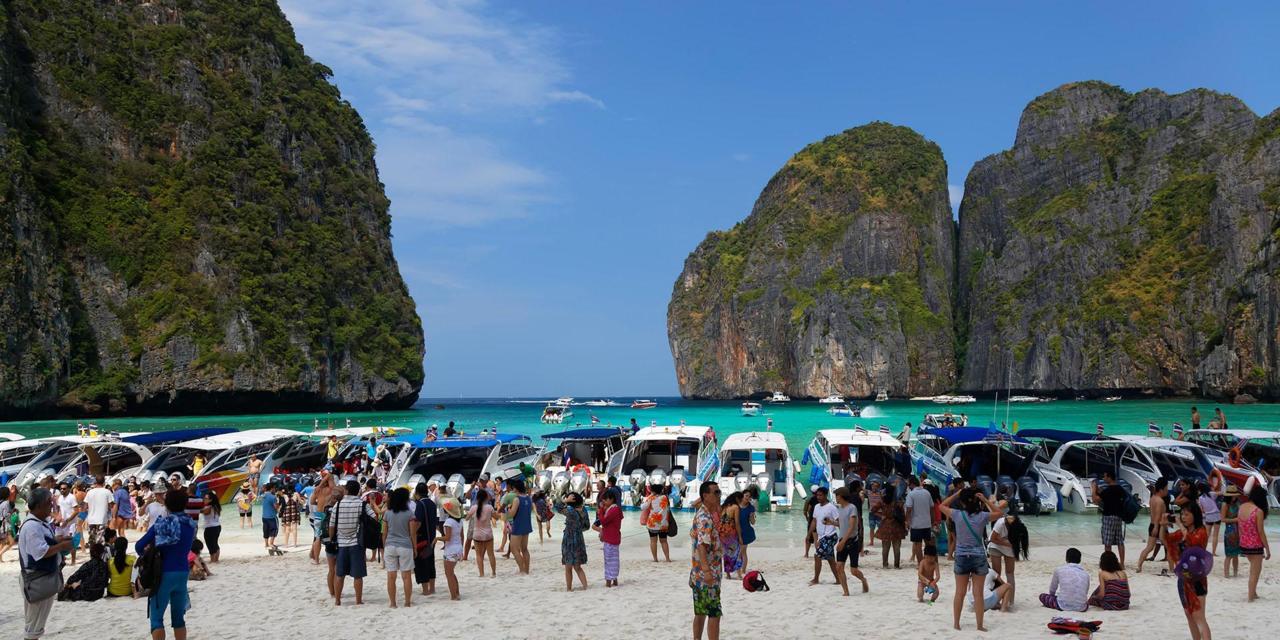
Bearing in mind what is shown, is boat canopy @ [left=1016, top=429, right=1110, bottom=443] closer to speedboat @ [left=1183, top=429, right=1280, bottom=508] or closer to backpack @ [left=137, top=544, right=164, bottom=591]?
speedboat @ [left=1183, top=429, right=1280, bottom=508]

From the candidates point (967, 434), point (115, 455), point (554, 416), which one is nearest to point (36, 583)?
point (115, 455)

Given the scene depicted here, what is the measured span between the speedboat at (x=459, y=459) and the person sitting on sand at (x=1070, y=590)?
13980 mm

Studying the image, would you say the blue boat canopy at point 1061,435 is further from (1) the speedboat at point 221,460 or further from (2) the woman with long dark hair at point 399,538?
(1) the speedboat at point 221,460

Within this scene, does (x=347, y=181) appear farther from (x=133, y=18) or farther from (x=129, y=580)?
(x=129, y=580)

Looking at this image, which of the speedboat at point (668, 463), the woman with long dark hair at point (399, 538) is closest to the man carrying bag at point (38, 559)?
the woman with long dark hair at point (399, 538)

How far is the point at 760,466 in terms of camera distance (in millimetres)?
23016

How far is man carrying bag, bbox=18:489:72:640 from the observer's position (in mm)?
7730

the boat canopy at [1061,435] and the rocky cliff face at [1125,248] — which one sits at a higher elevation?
the rocky cliff face at [1125,248]

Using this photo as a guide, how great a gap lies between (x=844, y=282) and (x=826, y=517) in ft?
443

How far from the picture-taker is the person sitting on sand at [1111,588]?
34.2 ft

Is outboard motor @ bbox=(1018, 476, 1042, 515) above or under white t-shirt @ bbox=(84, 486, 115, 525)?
under

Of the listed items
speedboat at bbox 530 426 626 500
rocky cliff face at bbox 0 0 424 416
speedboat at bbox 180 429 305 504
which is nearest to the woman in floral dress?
speedboat at bbox 530 426 626 500

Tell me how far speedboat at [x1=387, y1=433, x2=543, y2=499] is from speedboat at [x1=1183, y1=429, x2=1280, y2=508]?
19.0m

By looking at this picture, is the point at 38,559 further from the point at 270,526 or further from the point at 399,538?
the point at 270,526
